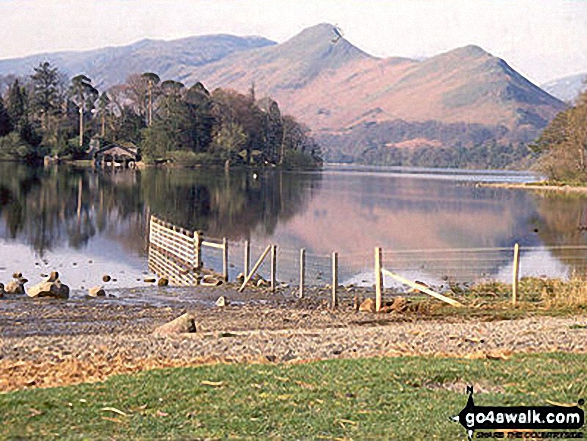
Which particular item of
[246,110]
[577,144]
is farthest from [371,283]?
[246,110]

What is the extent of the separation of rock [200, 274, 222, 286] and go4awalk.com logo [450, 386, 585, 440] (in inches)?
745

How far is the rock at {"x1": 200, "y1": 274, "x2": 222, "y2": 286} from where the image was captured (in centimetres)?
2595

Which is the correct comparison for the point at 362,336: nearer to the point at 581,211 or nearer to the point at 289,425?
the point at 289,425

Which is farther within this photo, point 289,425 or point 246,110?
point 246,110

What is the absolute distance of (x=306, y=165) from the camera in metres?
168

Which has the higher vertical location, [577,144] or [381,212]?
[577,144]

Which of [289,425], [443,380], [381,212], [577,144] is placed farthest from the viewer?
[577,144]

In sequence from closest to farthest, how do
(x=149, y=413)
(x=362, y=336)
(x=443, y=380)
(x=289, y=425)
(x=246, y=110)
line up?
(x=289, y=425), (x=149, y=413), (x=443, y=380), (x=362, y=336), (x=246, y=110)

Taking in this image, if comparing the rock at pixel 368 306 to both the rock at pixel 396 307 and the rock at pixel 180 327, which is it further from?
the rock at pixel 180 327

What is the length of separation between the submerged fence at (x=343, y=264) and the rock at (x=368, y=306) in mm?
3048

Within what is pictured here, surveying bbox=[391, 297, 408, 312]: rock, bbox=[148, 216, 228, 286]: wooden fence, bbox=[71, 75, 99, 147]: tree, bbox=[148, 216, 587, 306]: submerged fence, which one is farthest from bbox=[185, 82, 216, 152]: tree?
bbox=[391, 297, 408, 312]: rock

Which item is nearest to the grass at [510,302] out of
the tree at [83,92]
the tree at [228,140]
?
the tree at [228,140]

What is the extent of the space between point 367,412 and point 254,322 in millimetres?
9604

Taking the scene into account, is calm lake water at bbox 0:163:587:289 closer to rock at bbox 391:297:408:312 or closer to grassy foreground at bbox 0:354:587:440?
rock at bbox 391:297:408:312
